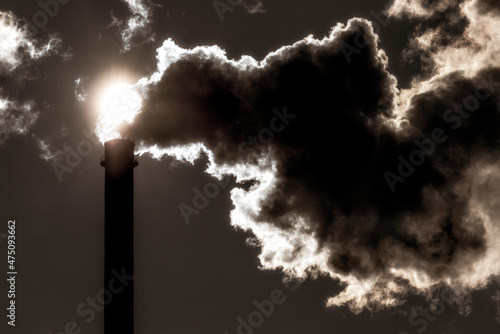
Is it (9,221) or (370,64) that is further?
(370,64)

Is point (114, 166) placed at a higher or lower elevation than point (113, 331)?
higher

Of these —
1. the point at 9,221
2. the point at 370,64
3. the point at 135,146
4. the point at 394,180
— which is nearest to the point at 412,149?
the point at 394,180

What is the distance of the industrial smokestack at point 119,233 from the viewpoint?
25391mm

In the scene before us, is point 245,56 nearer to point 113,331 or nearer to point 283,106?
point 283,106

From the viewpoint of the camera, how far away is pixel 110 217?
2605 cm

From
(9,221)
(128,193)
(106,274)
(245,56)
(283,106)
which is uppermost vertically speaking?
(245,56)

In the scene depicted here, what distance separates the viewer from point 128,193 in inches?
1039

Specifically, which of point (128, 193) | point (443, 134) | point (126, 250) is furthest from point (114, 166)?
point (443, 134)

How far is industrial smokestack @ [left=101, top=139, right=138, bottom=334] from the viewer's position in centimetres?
2539

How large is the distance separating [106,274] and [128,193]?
144 inches

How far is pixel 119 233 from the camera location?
2591 centimetres

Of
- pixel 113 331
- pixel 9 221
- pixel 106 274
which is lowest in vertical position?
pixel 113 331

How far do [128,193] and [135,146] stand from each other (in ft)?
8.92

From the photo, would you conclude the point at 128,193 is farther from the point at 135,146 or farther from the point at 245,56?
the point at 245,56
